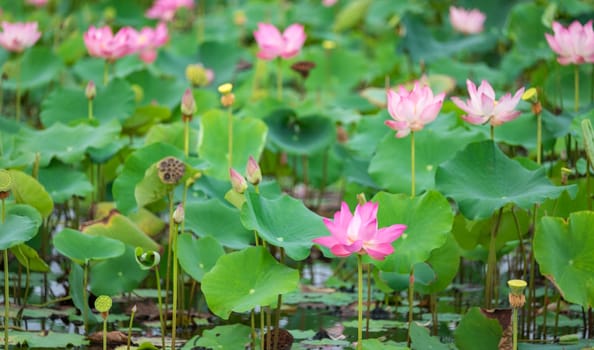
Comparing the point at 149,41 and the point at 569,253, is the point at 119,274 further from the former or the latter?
the point at 149,41

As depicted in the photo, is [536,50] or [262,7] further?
[262,7]

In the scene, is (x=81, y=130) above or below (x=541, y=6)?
below

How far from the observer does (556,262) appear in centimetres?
212

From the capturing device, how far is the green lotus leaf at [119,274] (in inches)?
95.5

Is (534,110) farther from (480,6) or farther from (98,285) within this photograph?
(480,6)

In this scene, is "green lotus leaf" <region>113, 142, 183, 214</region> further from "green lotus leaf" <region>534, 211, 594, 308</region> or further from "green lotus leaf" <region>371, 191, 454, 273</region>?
"green lotus leaf" <region>534, 211, 594, 308</region>

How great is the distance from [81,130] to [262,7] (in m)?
3.08

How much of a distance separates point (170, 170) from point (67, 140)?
0.73 meters

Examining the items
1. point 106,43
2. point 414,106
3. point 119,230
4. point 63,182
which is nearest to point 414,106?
point 414,106

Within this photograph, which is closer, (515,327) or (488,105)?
(515,327)

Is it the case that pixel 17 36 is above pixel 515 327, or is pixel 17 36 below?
above

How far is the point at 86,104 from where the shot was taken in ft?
10.7

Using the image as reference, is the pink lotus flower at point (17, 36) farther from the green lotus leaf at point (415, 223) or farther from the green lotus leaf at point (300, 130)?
the green lotus leaf at point (415, 223)

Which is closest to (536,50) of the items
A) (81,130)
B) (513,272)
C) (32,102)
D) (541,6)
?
(541,6)
